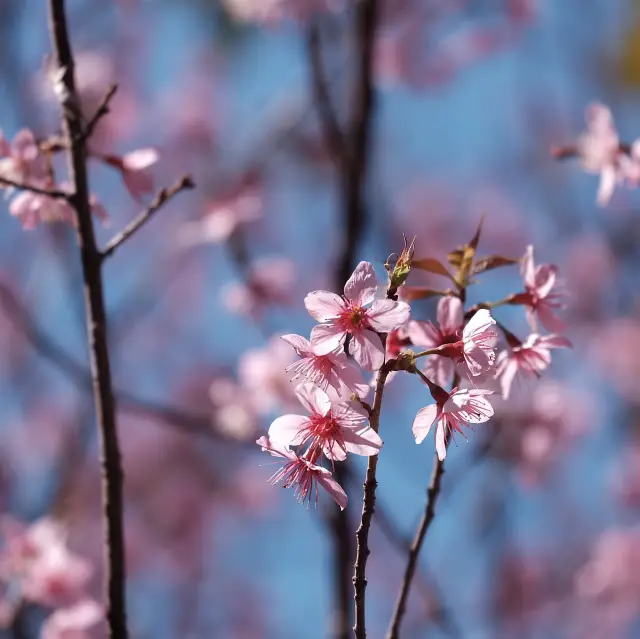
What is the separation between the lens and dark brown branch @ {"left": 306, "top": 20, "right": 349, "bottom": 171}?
10.6ft

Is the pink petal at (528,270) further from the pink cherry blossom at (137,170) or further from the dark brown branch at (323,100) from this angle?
the dark brown branch at (323,100)

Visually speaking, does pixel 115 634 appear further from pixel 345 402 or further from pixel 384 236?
pixel 384 236

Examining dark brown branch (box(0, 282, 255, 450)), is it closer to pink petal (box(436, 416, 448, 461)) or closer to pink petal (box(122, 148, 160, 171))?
pink petal (box(122, 148, 160, 171))

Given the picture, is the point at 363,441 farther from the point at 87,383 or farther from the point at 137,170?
the point at 87,383

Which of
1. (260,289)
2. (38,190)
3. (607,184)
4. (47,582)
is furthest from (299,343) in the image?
(260,289)

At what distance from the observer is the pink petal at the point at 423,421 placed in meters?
1.22

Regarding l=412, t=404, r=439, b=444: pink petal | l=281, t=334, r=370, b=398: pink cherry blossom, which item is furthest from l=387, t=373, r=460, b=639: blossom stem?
l=281, t=334, r=370, b=398: pink cherry blossom

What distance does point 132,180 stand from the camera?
176 centimetres

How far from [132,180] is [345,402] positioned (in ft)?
2.75

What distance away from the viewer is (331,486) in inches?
46.0

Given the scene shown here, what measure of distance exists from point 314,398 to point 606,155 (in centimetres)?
118

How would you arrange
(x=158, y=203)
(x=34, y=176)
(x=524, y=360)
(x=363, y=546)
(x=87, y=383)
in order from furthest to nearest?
(x=87, y=383), (x=34, y=176), (x=158, y=203), (x=524, y=360), (x=363, y=546)

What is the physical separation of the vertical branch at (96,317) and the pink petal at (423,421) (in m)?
0.66

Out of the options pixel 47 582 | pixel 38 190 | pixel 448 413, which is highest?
pixel 38 190
